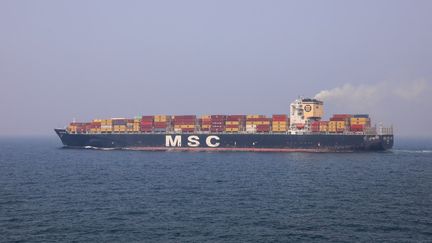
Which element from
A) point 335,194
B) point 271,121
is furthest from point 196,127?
point 335,194

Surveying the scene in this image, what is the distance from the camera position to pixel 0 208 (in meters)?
37.2

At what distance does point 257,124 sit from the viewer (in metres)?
100

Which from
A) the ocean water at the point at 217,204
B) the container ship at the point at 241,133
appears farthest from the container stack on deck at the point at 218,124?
the ocean water at the point at 217,204

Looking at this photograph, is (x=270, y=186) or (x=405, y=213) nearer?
(x=405, y=213)

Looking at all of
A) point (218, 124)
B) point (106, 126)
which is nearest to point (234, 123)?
point (218, 124)

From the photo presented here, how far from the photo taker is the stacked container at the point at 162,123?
107500 mm

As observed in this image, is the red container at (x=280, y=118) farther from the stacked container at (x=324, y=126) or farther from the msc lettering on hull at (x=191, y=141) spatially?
the msc lettering on hull at (x=191, y=141)

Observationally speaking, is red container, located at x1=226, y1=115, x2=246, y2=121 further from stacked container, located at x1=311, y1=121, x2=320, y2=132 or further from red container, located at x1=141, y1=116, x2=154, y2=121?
red container, located at x1=141, y1=116, x2=154, y2=121

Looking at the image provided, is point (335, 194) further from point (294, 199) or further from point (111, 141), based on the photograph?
point (111, 141)

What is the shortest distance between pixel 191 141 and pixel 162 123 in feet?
32.3

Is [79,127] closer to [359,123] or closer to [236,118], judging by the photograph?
[236,118]

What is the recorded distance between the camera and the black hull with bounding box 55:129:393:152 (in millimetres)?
91750

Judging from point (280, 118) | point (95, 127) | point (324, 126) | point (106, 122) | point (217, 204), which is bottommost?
point (217, 204)

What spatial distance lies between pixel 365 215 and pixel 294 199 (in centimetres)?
794
